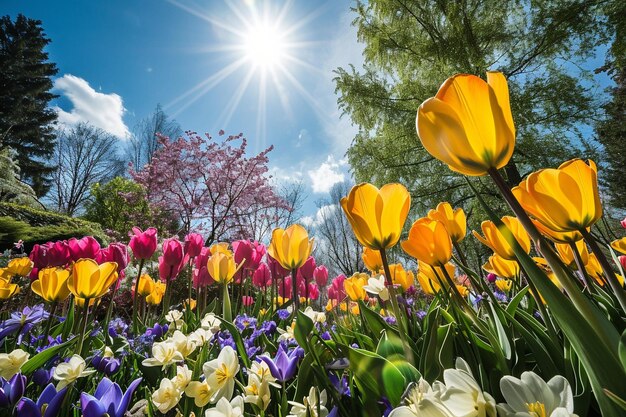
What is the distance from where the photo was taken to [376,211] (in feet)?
2.64

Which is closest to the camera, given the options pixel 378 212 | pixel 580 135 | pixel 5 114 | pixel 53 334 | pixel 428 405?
pixel 428 405

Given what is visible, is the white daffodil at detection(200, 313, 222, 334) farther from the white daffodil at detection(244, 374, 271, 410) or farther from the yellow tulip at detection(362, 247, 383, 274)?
the yellow tulip at detection(362, 247, 383, 274)

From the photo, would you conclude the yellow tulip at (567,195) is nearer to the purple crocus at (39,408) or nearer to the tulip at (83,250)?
the purple crocus at (39,408)

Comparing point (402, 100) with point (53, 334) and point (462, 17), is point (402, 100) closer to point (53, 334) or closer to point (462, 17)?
point (462, 17)

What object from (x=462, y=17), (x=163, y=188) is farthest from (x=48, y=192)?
(x=462, y=17)

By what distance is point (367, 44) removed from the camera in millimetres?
9711

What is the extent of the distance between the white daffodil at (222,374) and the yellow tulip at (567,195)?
0.73m

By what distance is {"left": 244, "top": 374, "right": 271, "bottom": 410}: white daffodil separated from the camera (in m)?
0.71

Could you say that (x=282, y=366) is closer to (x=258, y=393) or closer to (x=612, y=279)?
(x=258, y=393)

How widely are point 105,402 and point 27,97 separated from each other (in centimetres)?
2830

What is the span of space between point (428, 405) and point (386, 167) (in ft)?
30.6

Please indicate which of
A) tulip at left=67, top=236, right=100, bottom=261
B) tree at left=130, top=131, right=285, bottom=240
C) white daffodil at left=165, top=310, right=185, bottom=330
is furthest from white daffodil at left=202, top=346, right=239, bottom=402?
tree at left=130, top=131, right=285, bottom=240

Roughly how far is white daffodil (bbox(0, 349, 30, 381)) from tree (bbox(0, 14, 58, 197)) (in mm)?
25958

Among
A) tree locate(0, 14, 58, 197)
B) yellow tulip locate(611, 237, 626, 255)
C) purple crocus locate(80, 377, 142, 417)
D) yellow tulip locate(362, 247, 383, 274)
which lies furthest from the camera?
tree locate(0, 14, 58, 197)
